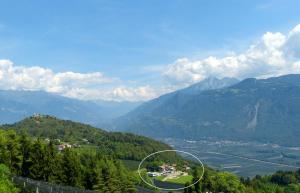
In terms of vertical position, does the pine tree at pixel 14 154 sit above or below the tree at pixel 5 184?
above

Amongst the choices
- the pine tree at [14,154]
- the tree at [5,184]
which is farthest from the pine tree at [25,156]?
the tree at [5,184]

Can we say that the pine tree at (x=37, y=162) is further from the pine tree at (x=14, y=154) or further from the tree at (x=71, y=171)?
the tree at (x=71, y=171)

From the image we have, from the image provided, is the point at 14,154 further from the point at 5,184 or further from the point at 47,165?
the point at 5,184

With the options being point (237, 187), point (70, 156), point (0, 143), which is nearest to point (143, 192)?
point (70, 156)

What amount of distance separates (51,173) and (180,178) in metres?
122

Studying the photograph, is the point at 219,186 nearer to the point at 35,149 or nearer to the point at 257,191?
the point at 257,191

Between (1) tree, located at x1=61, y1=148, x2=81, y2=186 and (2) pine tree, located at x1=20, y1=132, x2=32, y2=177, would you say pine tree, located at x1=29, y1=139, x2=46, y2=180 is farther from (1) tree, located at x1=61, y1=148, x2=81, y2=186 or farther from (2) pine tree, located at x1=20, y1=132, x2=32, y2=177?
(1) tree, located at x1=61, y1=148, x2=81, y2=186

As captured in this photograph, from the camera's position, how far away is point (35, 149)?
8194 centimetres

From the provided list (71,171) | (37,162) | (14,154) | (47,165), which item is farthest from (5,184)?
(14,154)

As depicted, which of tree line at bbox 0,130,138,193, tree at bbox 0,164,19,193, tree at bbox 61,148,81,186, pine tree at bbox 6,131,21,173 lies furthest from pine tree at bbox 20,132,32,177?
tree at bbox 0,164,19,193

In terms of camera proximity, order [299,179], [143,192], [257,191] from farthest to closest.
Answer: [299,179]
[257,191]
[143,192]

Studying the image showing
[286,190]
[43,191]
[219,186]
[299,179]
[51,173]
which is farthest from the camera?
[299,179]

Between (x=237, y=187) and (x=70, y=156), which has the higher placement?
(x=70, y=156)

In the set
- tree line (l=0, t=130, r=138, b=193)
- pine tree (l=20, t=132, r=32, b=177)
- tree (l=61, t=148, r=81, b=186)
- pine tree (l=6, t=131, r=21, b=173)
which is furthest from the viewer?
pine tree (l=20, t=132, r=32, b=177)
